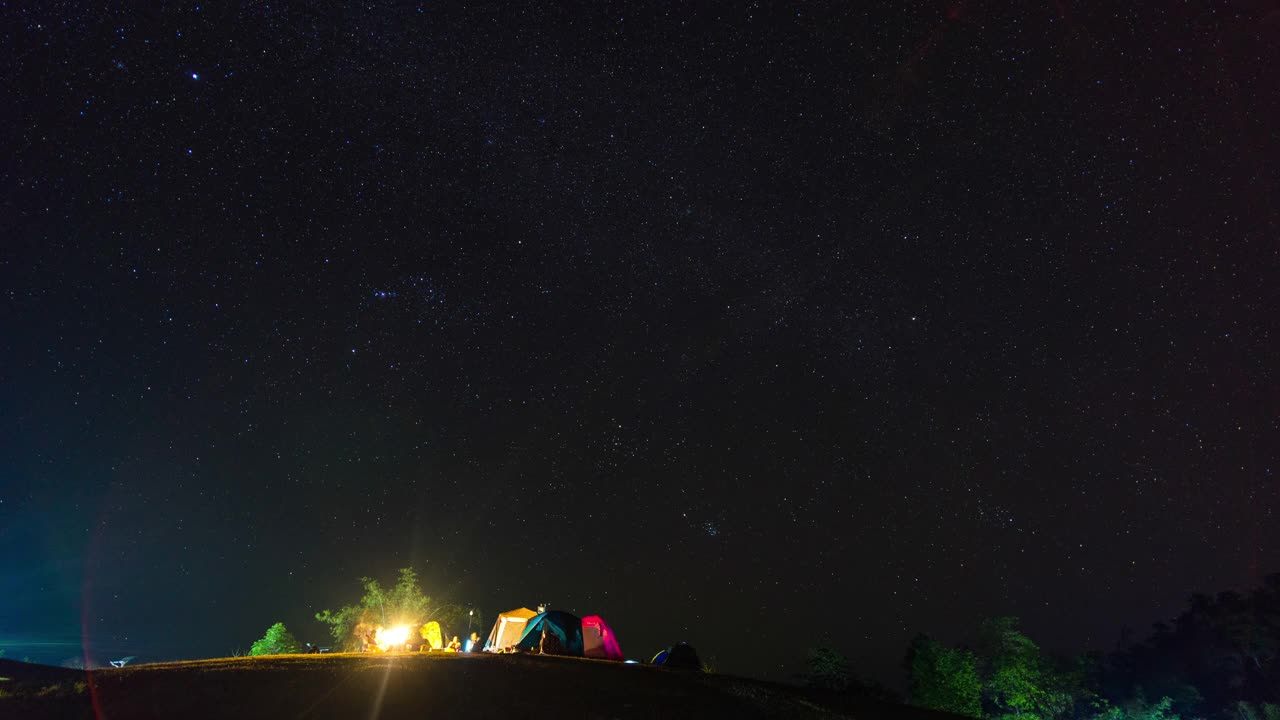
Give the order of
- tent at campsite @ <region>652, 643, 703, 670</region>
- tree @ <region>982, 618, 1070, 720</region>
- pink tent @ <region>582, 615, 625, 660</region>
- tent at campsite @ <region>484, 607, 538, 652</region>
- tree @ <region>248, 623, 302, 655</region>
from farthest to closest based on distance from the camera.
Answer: tree @ <region>248, 623, 302, 655</region>, tree @ <region>982, 618, 1070, 720</region>, tent at campsite @ <region>484, 607, 538, 652</region>, pink tent @ <region>582, 615, 625, 660</region>, tent at campsite @ <region>652, 643, 703, 670</region>

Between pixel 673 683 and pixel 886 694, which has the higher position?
pixel 673 683

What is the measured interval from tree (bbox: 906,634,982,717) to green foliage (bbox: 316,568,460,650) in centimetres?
4529

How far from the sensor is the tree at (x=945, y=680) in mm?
42156

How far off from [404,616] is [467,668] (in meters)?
54.8

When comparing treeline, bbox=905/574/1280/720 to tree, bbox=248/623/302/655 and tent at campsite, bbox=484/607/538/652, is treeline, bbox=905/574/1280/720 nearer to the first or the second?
tent at campsite, bbox=484/607/538/652

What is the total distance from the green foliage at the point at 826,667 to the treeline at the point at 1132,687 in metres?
6.27

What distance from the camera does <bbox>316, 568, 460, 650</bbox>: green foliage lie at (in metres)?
62.5

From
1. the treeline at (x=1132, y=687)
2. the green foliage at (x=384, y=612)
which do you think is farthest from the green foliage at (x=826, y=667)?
the green foliage at (x=384, y=612)

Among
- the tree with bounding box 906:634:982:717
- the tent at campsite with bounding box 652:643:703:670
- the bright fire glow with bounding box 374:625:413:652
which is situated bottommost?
the tree with bounding box 906:634:982:717

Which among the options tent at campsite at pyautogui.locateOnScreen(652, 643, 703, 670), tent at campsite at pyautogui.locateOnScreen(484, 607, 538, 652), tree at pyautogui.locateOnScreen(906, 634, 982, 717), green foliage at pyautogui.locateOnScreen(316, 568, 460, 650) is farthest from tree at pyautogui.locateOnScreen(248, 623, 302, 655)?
tree at pyautogui.locateOnScreen(906, 634, 982, 717)

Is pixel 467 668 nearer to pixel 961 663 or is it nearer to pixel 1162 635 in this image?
pixel 961 663

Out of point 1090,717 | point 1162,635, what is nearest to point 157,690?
point 1090,717

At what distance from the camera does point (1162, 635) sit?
5594 cm

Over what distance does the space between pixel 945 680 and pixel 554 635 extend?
1152 inches
